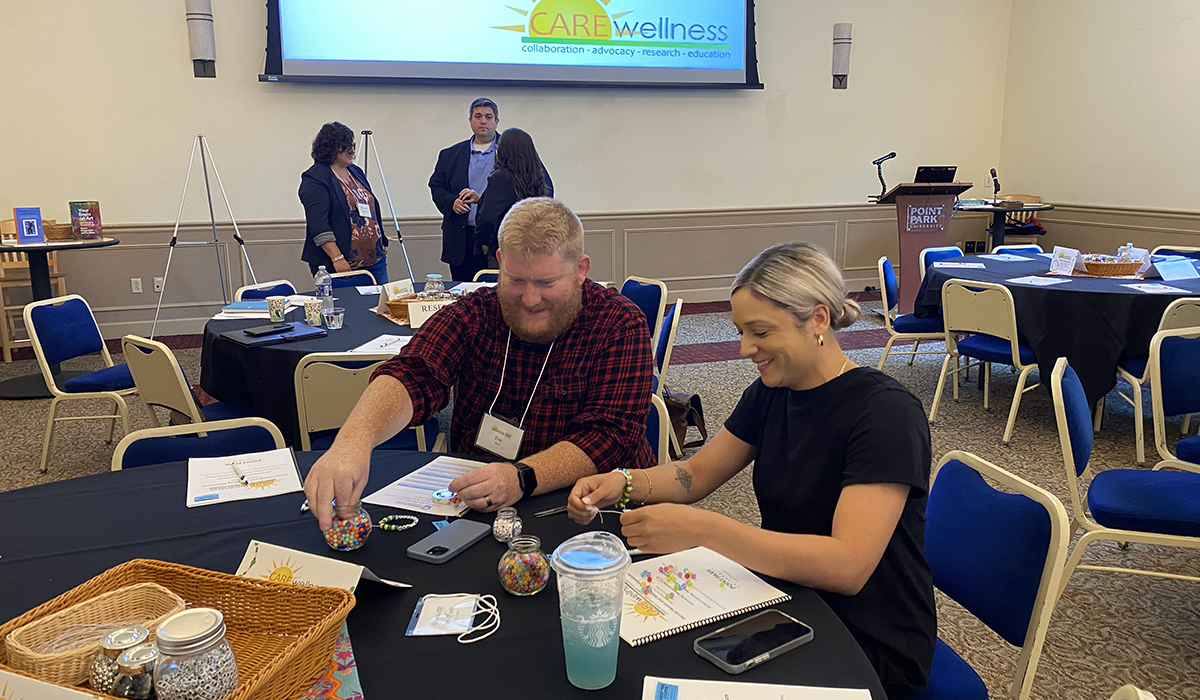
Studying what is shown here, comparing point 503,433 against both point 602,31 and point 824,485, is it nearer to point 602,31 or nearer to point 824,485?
point 824,485

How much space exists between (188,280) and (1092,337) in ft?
21.2

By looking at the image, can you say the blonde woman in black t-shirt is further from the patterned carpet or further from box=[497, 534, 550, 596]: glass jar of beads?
the patterned carpet

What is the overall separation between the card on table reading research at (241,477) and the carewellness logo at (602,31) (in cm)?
587

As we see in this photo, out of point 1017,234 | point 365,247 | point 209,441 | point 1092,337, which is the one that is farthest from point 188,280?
point 1017,234

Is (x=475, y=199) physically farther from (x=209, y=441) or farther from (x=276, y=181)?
(x=209, y=441)

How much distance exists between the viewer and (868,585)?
138cm

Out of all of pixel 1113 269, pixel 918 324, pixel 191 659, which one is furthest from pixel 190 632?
pixel 1113 269

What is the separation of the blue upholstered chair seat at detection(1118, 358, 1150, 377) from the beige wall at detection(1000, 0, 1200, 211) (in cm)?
364

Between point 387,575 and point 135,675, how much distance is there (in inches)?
17.2

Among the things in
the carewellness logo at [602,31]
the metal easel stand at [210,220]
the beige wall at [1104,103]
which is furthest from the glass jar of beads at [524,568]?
the beige wall at [1104,103]

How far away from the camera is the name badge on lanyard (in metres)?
1.90

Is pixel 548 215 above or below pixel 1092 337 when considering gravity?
above

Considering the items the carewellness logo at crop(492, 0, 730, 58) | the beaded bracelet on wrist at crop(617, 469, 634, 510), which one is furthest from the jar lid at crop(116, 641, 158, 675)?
the carewellness logo at crop(492, 0, 730, 58)

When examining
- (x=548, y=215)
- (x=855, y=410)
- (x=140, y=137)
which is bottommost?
(x=855, y=410)
